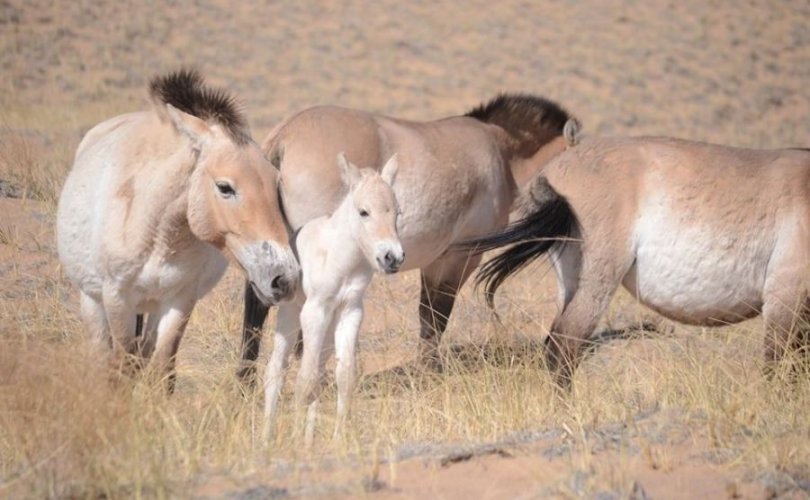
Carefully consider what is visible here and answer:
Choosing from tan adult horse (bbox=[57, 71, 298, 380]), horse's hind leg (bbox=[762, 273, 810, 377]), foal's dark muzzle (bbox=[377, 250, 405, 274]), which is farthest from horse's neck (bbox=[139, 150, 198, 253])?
horse's hind leg (bbox=[762, 273, 810, 377])

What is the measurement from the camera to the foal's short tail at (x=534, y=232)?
6.43m

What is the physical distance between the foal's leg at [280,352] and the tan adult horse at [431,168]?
584 millimetres

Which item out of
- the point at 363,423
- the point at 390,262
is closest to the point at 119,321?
the point at 363,423

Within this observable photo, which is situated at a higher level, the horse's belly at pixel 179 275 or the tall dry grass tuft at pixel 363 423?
the horse's belly at pixel 179 275

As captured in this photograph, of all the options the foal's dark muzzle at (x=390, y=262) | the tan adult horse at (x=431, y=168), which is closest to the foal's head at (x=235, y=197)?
the foal's dark muzzle at (x=390, y=262)

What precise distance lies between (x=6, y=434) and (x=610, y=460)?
258 centimetres

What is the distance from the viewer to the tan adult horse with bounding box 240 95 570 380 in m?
7.00

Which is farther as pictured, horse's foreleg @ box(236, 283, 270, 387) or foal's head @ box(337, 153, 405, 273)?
horse's foreleg @ box(236, 283, 270, 387)

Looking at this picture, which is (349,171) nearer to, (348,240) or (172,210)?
(348,240)

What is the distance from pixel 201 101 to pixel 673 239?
272cm

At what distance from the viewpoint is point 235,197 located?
5438 millimetres

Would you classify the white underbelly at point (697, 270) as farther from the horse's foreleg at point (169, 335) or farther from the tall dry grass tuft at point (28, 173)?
the tall dry grass tuft at point (28, 173)

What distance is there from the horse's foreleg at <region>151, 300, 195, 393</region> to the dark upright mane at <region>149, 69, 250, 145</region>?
0.92m

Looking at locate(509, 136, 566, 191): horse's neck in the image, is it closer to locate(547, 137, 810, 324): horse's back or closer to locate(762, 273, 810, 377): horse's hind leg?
locate(547, 137, 810, 324): horse's back
